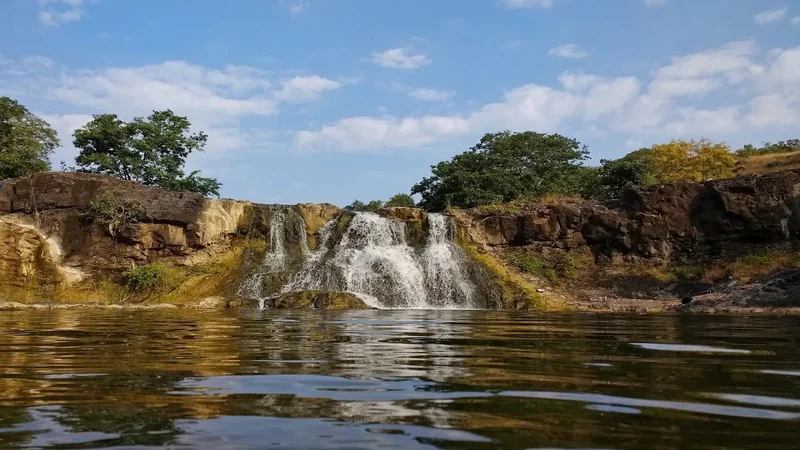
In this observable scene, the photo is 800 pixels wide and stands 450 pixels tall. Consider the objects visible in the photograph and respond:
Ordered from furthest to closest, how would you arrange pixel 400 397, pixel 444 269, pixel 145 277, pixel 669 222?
pixel 669 222, pixel 444 269, pixel 145 277, pixel 400 397

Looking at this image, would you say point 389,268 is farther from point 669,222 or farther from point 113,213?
point 669,222

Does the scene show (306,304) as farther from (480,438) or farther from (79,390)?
(480,438)

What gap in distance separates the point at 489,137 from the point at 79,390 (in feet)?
146

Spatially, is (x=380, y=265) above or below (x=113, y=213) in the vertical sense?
below

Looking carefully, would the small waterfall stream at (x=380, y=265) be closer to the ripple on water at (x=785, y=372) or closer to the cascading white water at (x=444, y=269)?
the cascading white water at (x=444, y=269)

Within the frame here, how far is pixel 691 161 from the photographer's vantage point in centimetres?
4150

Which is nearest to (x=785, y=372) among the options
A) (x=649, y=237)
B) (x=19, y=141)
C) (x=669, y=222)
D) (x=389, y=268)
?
(x=389, y=268)

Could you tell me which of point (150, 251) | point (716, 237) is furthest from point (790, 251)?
point (150, 251)

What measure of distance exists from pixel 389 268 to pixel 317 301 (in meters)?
5.32

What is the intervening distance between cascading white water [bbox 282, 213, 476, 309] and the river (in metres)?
17.3

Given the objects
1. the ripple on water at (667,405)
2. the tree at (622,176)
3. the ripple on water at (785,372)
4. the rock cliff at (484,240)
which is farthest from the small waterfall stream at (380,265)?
the ripple on water at (667,405)

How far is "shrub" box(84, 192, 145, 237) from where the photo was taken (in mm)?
26078

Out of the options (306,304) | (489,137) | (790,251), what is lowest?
(306,304)

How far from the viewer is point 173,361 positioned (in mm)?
4680
